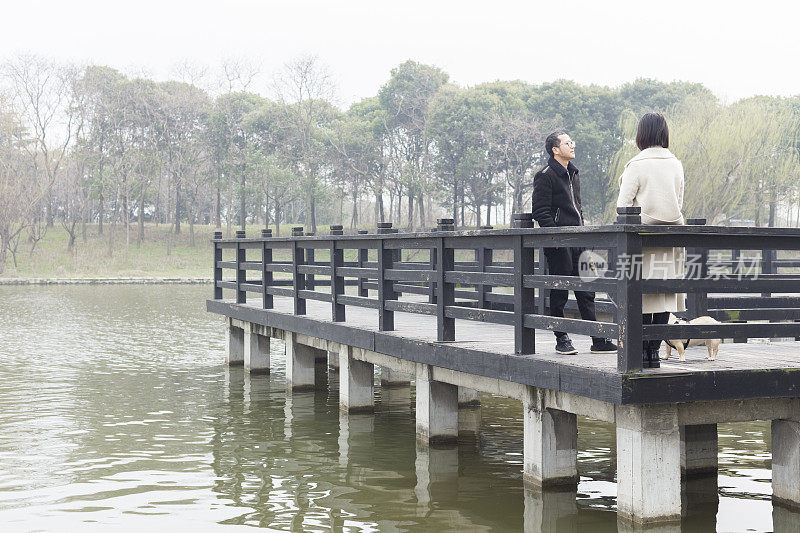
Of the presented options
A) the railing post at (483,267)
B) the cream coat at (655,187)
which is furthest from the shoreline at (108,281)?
the cream coat at (655,187)

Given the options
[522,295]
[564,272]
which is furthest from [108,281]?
[522,295]

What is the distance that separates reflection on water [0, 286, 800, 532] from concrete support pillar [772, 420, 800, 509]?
0.15 metres

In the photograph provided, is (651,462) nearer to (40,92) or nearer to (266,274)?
(266,274)

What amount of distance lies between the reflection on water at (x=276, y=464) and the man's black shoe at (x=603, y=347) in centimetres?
119

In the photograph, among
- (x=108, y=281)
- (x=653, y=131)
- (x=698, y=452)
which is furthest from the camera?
(x=108, y=281)

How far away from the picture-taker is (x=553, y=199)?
7801mm

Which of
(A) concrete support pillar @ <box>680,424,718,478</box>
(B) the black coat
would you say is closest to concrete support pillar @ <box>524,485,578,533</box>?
(A) concrete support pillar @ <box>680,424,718,478</box>

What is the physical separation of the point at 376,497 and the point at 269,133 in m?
53.4

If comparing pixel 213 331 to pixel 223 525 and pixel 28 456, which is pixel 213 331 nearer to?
Result: pixel 28 456

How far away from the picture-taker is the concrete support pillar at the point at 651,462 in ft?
20.9

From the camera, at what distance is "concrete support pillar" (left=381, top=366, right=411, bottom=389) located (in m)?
13.5

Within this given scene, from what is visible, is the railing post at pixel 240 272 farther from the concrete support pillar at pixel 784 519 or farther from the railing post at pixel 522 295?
the concrete support pillar at pixel 784 519

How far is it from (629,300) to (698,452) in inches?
108

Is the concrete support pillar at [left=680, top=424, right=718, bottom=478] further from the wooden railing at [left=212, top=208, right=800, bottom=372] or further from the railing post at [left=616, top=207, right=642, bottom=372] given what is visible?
the railing post at [left=616, top=207, right=642, bottom=372]
